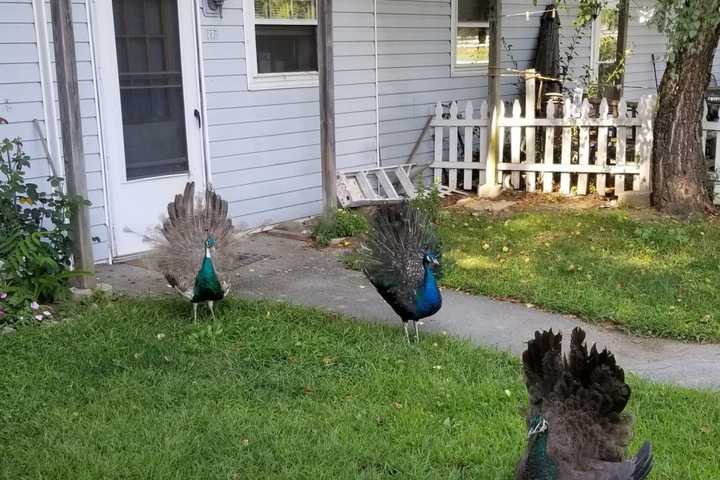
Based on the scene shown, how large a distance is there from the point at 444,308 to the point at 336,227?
2.26 meters

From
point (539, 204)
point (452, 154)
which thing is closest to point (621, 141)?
point (539, 204)

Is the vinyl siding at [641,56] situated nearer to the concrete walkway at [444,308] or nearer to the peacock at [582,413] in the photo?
the concrete walkway at [444,308]

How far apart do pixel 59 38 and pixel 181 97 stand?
6.26 feet

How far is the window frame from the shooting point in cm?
1042

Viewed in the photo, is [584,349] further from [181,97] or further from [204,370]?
[181,97]

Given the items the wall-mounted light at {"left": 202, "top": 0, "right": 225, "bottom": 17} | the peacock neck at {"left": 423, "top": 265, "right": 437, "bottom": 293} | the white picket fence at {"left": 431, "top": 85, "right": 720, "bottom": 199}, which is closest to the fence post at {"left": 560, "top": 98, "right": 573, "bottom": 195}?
the white picket fence at {"left": 431, "top": 85, "right": 720, "bottom": 199}

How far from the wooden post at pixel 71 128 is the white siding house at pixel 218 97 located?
0.41 metres

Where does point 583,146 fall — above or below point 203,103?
below

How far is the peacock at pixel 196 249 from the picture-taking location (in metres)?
5.02

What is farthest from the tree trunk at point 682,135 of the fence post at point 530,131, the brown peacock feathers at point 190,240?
the brown peacock feathers at point 190,240

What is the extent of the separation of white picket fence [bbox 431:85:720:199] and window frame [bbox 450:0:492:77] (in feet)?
2.13

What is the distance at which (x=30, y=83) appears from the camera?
6.14 meters

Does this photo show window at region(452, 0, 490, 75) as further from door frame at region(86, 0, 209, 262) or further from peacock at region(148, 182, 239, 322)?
peacock at region(148, 182, 239, 322)

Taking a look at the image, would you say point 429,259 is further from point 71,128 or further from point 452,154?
point 452,154
